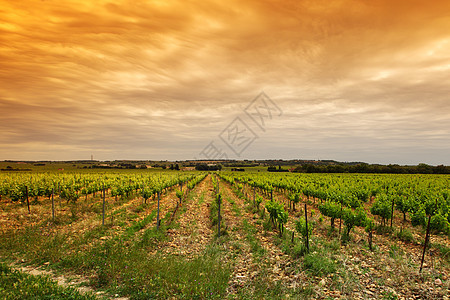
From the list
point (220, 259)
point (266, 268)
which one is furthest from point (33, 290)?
point (266, 268)

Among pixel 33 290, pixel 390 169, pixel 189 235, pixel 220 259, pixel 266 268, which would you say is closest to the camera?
pixel 33 290

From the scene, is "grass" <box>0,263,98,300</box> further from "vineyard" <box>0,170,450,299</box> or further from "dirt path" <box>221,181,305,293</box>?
"dirt path" <box>221,181,305,293</box>

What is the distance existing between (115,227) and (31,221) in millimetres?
5591

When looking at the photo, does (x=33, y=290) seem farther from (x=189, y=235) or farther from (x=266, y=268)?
(x=266, y=268)

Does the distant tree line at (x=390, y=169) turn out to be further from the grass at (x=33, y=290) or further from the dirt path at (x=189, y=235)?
the grass at (x=33, y=290)

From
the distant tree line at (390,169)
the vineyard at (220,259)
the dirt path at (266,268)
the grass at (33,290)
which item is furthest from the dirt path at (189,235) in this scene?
the distant tree line at (390,169)

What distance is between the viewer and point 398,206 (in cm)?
1553

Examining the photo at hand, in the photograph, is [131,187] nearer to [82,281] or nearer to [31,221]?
[31,221]

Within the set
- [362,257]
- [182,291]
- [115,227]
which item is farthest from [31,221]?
[362,257]

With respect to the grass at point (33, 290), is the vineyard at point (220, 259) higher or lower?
lower

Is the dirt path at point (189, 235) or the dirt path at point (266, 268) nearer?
the dirt path at point (266, 268)

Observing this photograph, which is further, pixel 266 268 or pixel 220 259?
pixel 220 259

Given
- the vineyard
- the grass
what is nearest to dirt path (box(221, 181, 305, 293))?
the vineyard

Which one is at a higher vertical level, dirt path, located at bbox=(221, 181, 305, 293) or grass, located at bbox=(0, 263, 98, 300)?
grass, located at bbox=(0, 263, 98, 300)
